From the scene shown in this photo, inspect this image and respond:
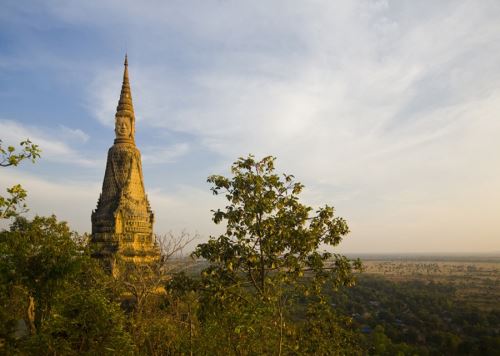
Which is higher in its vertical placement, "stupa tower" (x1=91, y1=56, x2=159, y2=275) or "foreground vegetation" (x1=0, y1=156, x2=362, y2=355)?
"stupa tower" (x1=91, y1=56, x2=159, y2=275)

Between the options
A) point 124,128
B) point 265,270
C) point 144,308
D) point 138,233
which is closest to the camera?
point 265,270

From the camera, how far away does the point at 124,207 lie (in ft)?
104

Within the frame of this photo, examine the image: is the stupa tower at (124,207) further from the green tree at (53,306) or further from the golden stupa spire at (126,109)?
the green tree at (53,306)

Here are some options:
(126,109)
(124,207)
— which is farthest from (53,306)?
(126,109)

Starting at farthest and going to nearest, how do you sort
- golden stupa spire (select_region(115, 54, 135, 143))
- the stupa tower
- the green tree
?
golden stupa spire (select_region(115, 54, 135, 143)), the stupa tower, the green tree

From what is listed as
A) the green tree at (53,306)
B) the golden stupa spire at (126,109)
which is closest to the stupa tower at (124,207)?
the golden stupa spire at (126,109)

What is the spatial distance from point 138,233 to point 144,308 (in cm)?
1237

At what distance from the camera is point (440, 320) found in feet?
197

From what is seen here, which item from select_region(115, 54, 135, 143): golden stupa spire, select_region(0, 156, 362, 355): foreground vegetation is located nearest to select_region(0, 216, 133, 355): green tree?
select_region(0, 156, 362, 355): foreground vegetation

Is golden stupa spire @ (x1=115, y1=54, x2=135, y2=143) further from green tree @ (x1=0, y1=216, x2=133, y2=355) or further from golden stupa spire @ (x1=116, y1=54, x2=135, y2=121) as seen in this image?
green tree @ (x1=0, y1=216, x2=133, y2=355)

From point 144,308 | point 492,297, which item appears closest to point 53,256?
point 144,308

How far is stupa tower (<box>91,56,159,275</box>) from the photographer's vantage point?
3033 centimetres

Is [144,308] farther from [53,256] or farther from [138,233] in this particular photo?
[138,233]

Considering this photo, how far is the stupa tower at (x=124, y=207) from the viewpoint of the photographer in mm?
30328
